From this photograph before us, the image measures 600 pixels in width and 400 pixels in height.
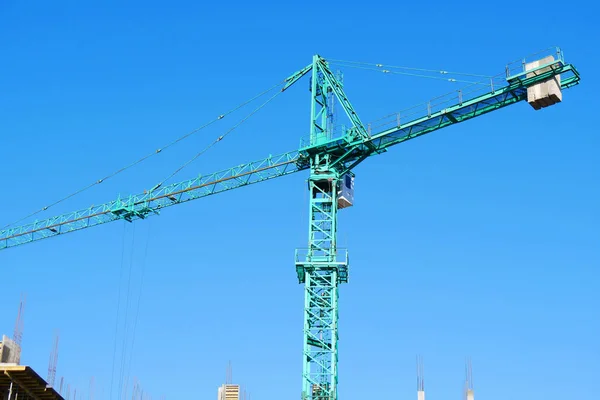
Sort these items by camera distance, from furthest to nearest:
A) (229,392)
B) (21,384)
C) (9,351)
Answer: (229,392)
(9,351)
(21,384)

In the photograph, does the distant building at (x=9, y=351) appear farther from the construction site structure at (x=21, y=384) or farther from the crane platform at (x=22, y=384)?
the crane platform at (x=22, y=384)

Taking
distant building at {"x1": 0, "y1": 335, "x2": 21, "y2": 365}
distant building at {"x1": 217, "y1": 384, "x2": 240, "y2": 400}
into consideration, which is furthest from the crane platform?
distant building at {"x1": 217, "y1": 384, "x2": 240, "y2": 400}

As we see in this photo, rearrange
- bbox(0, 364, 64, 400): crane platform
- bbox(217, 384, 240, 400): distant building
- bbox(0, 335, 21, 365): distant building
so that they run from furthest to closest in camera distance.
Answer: bbox(217, 384, 240, 400): distant building, bbox(0, 335, 21, 365): distant building, bbox(0, 364, 64, 400): crane platform

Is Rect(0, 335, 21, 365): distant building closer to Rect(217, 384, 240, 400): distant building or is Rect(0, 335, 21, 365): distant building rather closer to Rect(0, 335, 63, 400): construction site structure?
Rect(0, 335, 63, 400): construction site structure

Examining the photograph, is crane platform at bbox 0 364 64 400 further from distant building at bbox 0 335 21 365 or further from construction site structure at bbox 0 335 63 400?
distant building at bbox 0 335 21 365

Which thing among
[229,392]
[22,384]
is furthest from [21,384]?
[229,392]

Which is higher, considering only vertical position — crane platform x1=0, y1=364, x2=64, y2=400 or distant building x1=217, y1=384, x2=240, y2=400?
distant building x1=217, y1=384, x2=240, y2=400

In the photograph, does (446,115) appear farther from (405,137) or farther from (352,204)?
(352,204)

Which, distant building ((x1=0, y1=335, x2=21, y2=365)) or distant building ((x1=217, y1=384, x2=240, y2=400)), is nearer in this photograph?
distant building ((x1=0, y1=335, x2=21, y2=365))

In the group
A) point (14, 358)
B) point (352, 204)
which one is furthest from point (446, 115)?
point (14, 358)

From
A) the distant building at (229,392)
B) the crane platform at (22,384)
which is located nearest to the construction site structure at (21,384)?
the crane platform at (22,384)

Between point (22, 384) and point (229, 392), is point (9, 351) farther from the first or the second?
point (229, 392)

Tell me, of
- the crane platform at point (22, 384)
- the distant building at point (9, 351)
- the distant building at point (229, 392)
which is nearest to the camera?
the crane platform at point (22, 384)

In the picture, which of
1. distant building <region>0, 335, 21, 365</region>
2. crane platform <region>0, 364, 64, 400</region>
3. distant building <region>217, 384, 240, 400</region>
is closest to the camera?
crane platform <region>0, 364, 64, 400</region>
